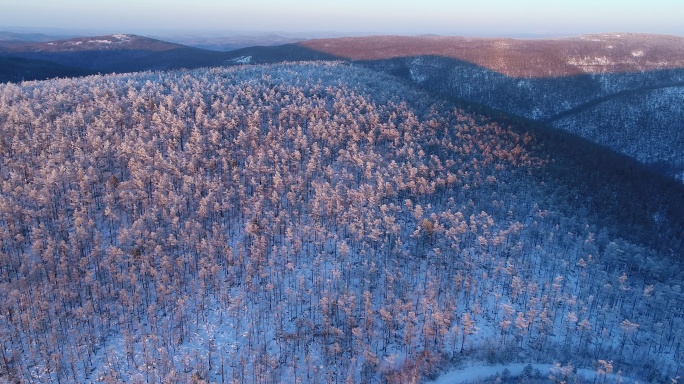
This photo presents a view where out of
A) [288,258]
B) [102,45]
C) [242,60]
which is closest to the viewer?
[288,258]

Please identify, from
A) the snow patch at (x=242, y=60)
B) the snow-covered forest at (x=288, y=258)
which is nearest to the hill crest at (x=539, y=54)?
the snow patch at (x=242, y=60)

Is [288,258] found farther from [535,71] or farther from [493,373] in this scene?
[535,71]

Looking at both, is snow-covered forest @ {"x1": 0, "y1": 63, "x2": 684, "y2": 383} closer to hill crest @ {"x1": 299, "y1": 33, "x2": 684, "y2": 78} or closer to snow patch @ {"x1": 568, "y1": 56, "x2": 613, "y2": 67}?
hill crest @ {"x1": 299, "y1": 33, "x2": 684, "y2": 78}

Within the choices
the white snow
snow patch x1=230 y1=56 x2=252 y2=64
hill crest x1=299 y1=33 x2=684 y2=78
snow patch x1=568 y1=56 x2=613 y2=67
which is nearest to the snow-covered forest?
the white snow

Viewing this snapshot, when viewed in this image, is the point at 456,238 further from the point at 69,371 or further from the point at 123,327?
the point at 69,371

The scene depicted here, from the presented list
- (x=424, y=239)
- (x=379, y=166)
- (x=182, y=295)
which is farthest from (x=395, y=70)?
(x=182, y=295)

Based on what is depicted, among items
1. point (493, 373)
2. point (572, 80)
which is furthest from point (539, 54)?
point (493, 373)
